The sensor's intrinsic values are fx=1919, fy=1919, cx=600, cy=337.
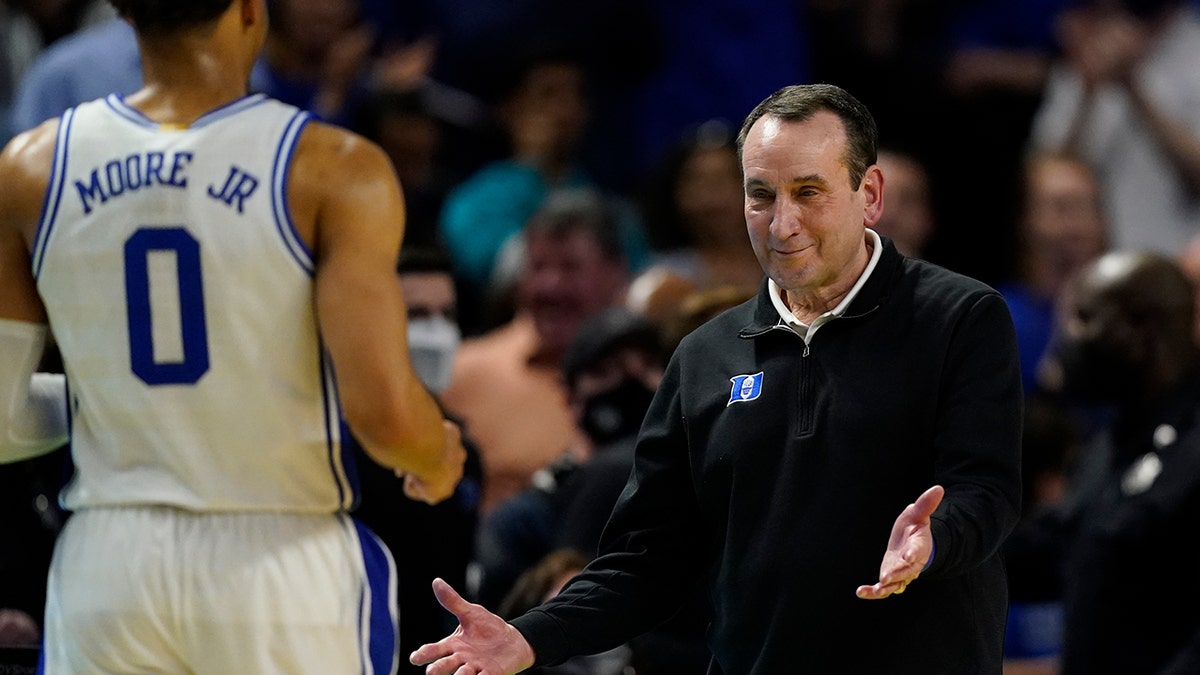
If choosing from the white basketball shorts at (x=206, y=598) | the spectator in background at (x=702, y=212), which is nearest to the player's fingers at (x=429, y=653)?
the white basketball shorts at (x=206, y=598)

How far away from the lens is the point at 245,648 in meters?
4.21

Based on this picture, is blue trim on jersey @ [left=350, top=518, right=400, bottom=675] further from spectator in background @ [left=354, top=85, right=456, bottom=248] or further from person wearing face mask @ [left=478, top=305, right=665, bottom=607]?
spectator in background @ [left=354, top=85, right=456, bottom=248]

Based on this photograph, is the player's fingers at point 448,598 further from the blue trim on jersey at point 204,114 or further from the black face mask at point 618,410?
the black face mask at point 618,410

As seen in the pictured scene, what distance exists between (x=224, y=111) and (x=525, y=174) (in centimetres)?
518

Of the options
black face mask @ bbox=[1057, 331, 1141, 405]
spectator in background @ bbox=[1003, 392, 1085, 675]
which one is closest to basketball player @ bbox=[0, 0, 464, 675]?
black face mask @ bbox=[1057, 331, 1141, 405]

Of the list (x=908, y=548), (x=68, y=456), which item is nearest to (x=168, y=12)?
(x=68, y=456)

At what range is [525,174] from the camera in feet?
31.3

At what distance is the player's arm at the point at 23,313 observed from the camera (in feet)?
14.4

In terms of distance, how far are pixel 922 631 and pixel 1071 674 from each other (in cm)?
306

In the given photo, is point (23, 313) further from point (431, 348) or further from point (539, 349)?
point (539, 349)

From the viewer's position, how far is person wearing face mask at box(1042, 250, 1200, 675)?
6.17 m

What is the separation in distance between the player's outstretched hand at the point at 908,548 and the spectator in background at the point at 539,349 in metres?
4.20

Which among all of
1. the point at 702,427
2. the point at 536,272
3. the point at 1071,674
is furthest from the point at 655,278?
the point at 702,427

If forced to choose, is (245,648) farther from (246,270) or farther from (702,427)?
(702,427)
